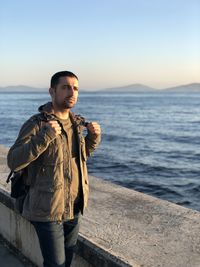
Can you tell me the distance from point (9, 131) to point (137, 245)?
89.3 feet

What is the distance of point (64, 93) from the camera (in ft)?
9.71

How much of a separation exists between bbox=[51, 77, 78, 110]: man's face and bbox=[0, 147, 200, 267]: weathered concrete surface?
1.32 meters

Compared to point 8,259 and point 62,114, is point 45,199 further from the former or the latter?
point 8,259

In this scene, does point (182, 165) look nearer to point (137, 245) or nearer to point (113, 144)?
point (113, 144)

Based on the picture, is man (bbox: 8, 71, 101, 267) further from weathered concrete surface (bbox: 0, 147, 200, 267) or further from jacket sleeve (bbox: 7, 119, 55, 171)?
weathered concrete surface (bbox: 0, 147, 200, 267)

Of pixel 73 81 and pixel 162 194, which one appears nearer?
pixel 73 81

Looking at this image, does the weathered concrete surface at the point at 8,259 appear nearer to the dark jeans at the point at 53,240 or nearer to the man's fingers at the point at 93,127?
the dark jeans at the point at 53,240

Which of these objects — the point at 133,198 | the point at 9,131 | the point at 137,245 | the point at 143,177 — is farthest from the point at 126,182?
the point at 9,131

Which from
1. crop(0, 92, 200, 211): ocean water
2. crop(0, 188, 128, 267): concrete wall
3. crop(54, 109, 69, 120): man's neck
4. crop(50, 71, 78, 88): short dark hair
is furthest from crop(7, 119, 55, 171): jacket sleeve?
crop(0, 92, 200, 211): ocean water

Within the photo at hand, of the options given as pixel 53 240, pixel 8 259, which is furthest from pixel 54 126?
pixel 8 259

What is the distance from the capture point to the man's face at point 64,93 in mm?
2963

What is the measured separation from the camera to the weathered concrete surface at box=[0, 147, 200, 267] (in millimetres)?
3338

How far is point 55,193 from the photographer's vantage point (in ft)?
9.46

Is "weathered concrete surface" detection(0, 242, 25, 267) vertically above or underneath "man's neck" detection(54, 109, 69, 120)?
underneath
